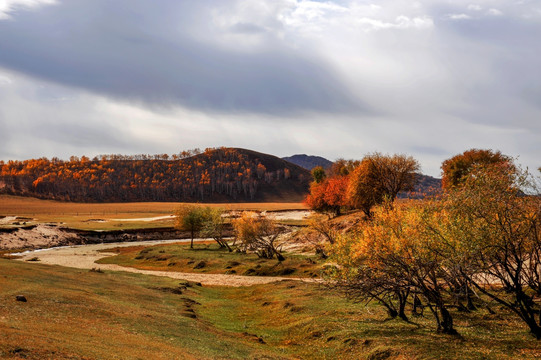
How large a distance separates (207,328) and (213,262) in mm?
43269

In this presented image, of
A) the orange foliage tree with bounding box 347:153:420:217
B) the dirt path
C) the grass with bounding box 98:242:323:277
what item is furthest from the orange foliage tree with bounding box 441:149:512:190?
the dirt path

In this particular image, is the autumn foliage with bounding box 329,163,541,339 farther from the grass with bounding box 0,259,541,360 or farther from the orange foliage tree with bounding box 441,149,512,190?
the orange foliage tree with bounding box 441,149,512,190

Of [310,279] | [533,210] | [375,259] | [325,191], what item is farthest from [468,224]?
[325,191]

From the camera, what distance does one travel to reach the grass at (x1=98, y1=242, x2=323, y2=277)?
205 ft

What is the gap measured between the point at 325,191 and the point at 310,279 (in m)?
64.1

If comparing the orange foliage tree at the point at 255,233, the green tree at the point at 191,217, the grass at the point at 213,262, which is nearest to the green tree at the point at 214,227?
the green tree at the point at 191,217

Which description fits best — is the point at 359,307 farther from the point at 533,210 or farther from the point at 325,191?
the point at 325,191

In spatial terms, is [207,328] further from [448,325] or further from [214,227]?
[214,227]

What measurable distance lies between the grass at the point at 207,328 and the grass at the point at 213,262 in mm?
20552

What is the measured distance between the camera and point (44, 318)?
21.6 m

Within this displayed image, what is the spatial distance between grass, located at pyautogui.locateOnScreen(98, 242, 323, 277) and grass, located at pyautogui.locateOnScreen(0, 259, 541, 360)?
20.6 meters

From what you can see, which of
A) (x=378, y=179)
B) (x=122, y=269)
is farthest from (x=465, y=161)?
(x=122, y=269)

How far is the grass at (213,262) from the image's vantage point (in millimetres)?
62562

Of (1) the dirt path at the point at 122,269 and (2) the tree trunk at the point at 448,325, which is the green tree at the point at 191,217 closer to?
(1) the dirt path at the point at 122,269
